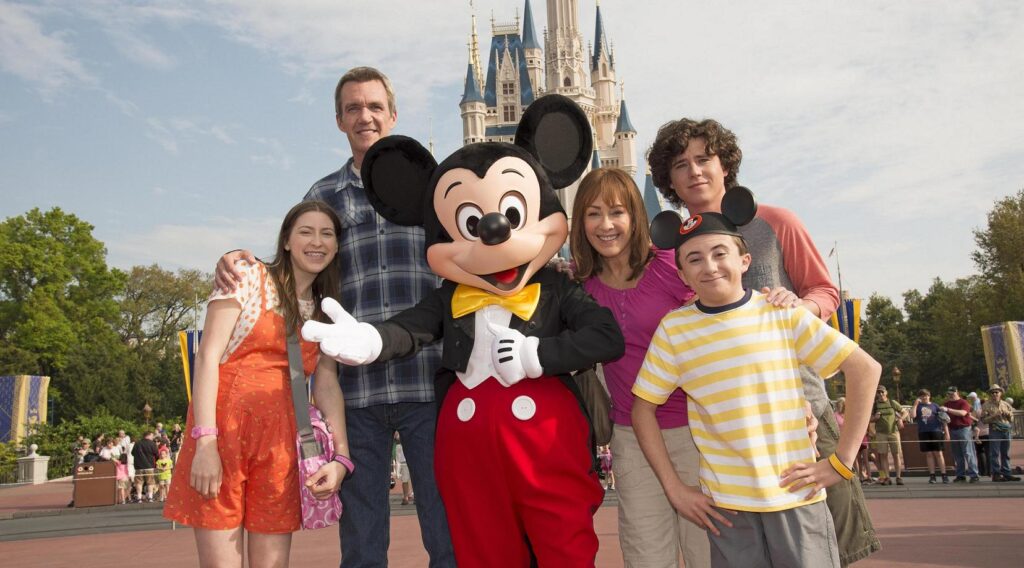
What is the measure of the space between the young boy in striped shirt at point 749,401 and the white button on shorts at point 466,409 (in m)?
0.63

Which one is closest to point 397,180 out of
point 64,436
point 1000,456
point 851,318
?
point 1000,456

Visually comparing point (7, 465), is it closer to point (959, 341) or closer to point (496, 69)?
point (959, 341)

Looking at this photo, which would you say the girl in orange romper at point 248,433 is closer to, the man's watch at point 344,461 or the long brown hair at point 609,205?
the man's watch at point 344,461

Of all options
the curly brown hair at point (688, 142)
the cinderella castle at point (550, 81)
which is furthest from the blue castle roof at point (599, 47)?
the curly brown hair at point (688, 142)

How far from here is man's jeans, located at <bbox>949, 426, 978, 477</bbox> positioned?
10227 millimetres

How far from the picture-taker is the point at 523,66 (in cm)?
5928

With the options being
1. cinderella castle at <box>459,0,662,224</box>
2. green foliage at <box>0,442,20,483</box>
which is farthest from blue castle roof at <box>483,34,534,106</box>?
green foliage at <box>0,442,20,483</box>

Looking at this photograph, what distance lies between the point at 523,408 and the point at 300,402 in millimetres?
925

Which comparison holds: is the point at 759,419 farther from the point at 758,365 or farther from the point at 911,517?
the point at 911,517

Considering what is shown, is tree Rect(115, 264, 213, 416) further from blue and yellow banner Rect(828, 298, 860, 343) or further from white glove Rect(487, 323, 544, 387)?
white glove Rect(487, 323, 544, 387)

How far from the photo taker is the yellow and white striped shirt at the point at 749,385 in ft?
8.52

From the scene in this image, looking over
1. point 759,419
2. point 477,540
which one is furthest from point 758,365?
point 477,540

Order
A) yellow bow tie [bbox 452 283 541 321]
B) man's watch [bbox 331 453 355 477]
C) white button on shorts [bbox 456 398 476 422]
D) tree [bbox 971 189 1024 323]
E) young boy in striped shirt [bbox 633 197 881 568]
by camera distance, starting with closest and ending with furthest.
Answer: young boy in striped shirt [bbox 633 197 881 568] < white button on shorts [bbox 456 398 476 422] < yellow bow tie [bbox 452 283 541 321] < man's watch [bbox 331 453 355 477] < tree [bbox 971 189 1024 323]

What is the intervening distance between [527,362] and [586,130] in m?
1.21
